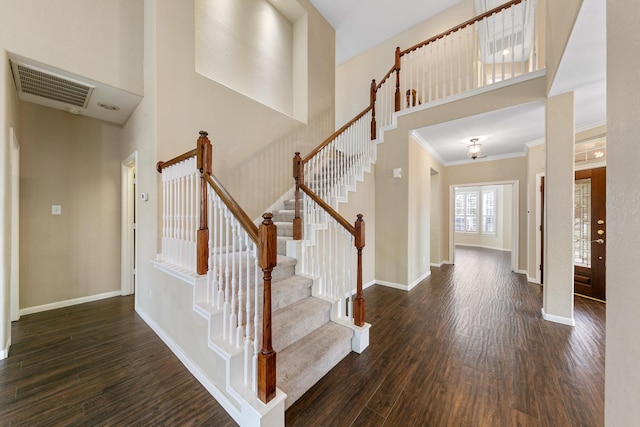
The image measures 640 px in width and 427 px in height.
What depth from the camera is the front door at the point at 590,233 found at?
12.0ft

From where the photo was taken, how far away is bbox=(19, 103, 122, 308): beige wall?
3.16m

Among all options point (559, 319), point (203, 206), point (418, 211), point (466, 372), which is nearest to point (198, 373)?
point (203, 206)

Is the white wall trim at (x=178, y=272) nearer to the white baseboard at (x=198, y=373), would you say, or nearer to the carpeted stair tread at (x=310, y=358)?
the white baseboard at (x=198, y=373)

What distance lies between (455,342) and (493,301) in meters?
1.66

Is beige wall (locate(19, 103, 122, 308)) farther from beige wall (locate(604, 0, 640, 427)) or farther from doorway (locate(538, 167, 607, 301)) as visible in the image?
doorway (locate(538, 167, 607, 301))

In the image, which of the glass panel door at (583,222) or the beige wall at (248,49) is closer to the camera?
the beige wall at (248,49)

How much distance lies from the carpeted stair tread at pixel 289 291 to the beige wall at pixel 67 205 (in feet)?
10.5

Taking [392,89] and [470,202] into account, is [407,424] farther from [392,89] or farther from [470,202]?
[470,202]

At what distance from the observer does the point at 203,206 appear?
6.81ft

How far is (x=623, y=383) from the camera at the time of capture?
2.86 feet

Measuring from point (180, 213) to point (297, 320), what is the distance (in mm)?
1546

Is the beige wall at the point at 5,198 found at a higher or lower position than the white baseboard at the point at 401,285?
higher

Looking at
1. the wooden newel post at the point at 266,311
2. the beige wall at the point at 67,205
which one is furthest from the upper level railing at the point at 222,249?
the beige wall at the point at 67,205

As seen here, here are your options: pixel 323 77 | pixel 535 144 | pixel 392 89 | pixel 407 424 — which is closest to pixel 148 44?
pixel 323 77
